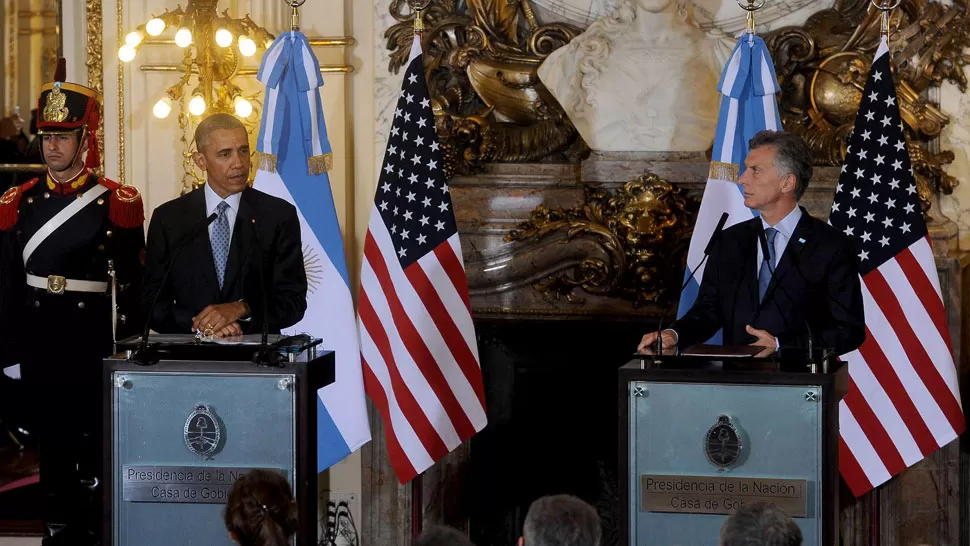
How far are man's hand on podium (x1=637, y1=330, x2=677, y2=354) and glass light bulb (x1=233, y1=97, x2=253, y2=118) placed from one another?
2.54 meters

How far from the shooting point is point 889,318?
16.8 ft

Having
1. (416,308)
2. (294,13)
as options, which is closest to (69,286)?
(416,308)

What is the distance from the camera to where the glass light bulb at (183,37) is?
5.57 meters

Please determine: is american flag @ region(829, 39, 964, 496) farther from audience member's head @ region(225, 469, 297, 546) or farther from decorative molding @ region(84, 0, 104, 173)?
decorative molding @ region(84, 0, 104, 173)

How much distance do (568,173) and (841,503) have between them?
1833mm

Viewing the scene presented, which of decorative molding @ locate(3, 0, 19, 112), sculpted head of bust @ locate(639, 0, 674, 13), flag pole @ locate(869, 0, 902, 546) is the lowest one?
flag pole @ locate(869, 0, 902, 546)

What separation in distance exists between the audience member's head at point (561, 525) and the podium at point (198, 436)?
1.15 meters

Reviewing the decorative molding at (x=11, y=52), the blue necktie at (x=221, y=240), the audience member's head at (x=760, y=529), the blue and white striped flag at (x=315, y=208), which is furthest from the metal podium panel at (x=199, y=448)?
the decorative molding at (x=11, y=52)

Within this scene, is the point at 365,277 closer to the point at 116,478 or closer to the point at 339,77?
Result: the point at 339,77

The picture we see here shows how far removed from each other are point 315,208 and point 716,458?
2465 mm

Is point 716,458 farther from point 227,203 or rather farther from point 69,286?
point 69,286

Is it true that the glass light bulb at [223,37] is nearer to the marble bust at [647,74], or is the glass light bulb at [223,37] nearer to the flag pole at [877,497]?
the marble bust at [647,74]

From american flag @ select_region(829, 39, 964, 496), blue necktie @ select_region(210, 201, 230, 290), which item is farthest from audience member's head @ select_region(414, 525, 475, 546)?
american flag @ select_region(829, 39, 964, 496)

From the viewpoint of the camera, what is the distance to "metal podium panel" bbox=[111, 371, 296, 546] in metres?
3.48
